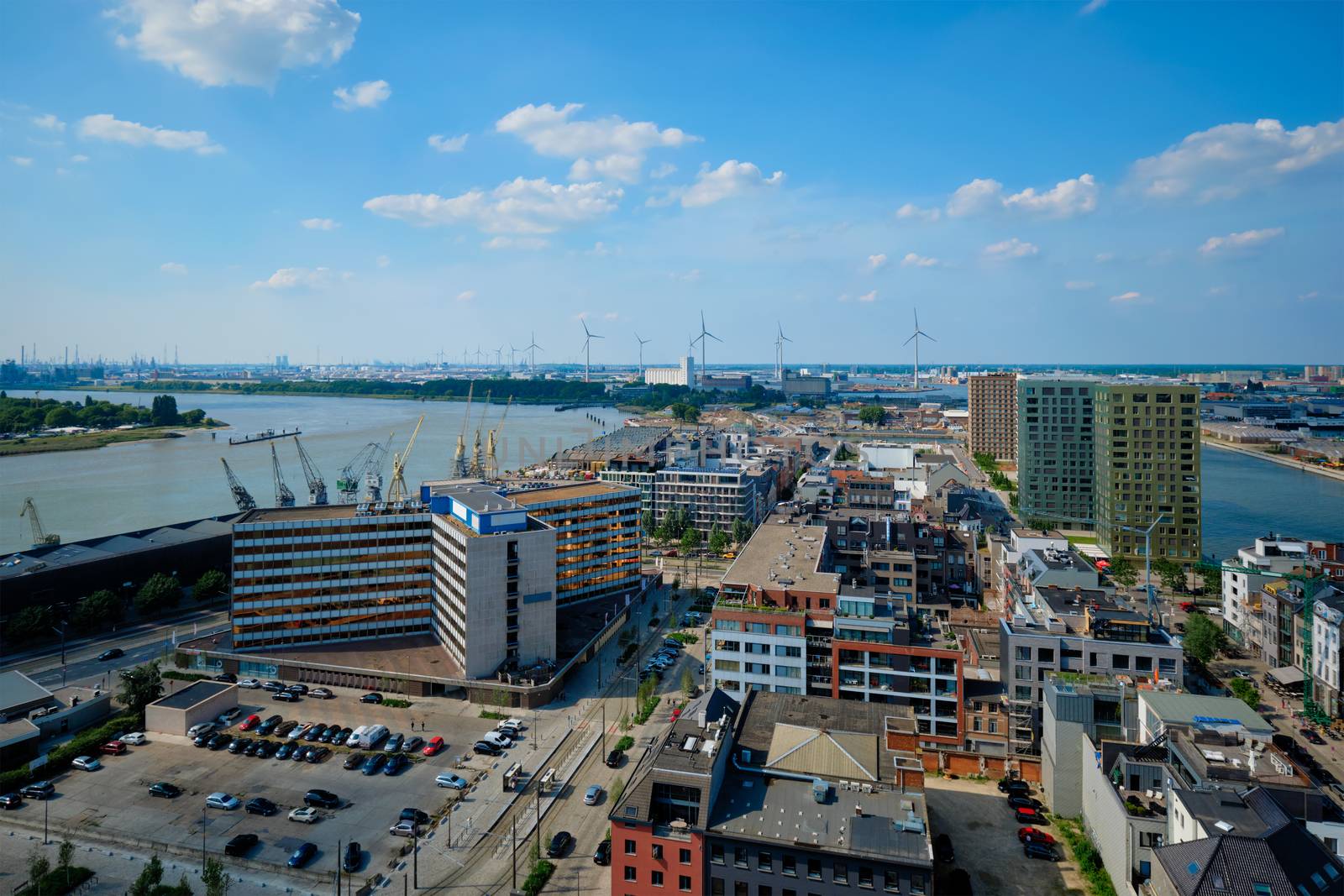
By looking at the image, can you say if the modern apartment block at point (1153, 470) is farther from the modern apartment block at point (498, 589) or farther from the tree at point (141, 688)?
the tree at point (141, 688)

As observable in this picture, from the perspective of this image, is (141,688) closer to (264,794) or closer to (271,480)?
(264,794)

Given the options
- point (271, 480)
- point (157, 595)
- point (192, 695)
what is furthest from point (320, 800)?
point (271, 480)

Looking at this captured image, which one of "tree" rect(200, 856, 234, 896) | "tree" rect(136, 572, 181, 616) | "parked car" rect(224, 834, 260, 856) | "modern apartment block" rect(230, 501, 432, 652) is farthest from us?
"tree" rect(136, 572, 181, 616)

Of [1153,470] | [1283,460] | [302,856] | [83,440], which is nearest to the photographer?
[302,856]

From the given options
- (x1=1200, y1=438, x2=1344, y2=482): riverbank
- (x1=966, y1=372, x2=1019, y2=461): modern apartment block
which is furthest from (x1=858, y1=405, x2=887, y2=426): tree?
(x1=1200, y1=438, x2=1344, y2=482): riverbank

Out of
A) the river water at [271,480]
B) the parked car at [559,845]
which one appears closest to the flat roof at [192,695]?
the parked car at [559,845]

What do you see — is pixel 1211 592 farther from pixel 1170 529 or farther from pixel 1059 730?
pixel 1059 730

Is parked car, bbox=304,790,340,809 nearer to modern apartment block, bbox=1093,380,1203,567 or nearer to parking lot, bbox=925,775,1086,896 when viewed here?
parking lot, bbox=925,775,1086,896
